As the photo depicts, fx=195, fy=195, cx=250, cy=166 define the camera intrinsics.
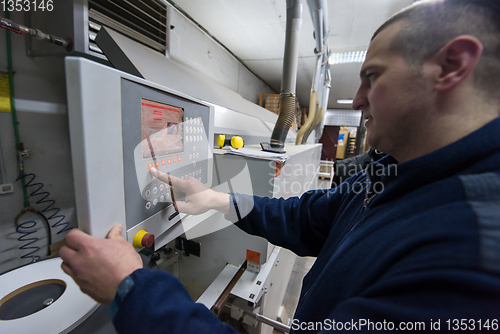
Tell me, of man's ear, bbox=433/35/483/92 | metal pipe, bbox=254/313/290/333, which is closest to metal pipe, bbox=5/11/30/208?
metal pipe, bbox=254/313/290/333

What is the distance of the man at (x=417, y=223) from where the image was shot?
0.24 m

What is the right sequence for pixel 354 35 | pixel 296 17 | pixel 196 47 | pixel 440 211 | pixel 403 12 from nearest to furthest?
pixel 440 211 → pixel 403 12 → pixel 296 17 → pixel 196 47 → pixel 354 35

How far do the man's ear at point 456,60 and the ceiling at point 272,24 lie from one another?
158 centimetres

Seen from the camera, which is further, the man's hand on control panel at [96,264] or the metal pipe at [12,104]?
the metal pipe at [12,104]

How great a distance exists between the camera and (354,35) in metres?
2.08

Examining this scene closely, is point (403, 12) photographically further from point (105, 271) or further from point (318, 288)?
point (105, 271)

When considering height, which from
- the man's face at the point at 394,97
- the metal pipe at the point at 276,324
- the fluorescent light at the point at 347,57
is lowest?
the metal pipe at the point at 276,324

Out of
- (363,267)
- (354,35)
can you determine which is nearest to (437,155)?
(363,267)

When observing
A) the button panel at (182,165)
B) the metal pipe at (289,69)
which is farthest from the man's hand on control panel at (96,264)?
the metal pipe at (289,69)

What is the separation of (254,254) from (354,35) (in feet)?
7.99

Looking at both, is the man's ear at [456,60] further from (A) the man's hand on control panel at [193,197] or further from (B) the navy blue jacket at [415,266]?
(A) the man's hand on control panel at [193,197]

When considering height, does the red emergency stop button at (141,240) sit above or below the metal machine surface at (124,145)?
below

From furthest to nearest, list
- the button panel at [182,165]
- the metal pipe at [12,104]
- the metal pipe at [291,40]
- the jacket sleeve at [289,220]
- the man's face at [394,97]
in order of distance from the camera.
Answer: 1. the metal pipe at [291,40]
2. the metal pipe at [12,104]
3. the jacket sleeve at [289,220]
4. the button panel at [182,165]
5. the man's face at [394,97]
